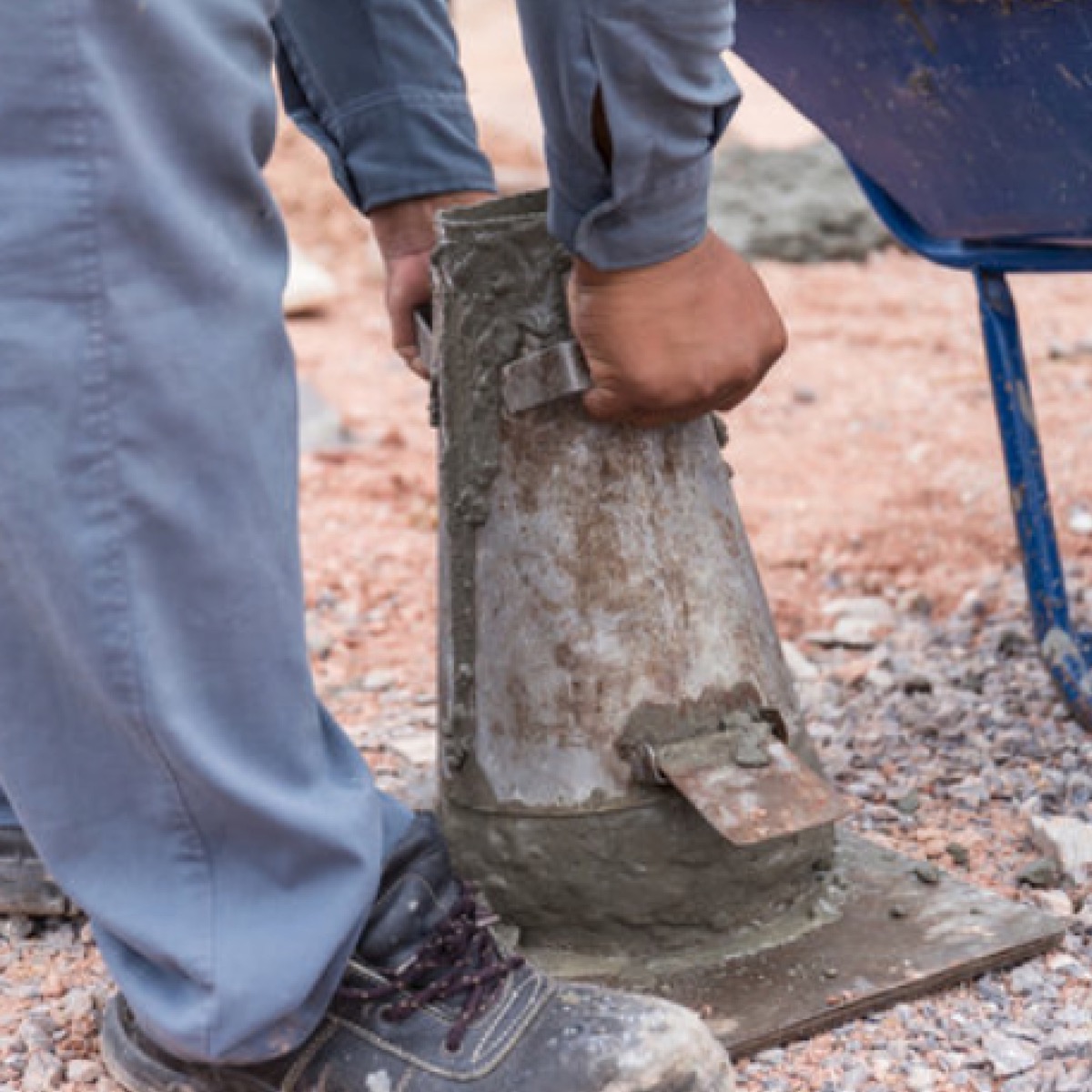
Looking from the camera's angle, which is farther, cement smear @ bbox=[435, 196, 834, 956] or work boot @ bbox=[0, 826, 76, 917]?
work boot @ bbox=[0, 826, 76, 917]

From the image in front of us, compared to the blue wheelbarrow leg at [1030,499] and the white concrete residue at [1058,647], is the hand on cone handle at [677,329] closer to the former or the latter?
the blue wheelbarrow leg at [1030,499]

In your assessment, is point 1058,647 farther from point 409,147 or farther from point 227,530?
point 227,530

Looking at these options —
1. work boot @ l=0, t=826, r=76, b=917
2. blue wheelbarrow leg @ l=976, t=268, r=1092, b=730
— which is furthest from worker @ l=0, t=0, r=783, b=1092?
blue wheelbarrow leg @ l=976, t=268, r=1092, b=730

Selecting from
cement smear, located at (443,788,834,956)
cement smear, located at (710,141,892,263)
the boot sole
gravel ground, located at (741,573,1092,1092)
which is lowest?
cement smear, located at (710,141,892,263)

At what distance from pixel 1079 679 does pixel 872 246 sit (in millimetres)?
4596

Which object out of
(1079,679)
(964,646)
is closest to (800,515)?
(964,646)

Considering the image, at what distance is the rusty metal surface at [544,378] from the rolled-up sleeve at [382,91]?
421mm

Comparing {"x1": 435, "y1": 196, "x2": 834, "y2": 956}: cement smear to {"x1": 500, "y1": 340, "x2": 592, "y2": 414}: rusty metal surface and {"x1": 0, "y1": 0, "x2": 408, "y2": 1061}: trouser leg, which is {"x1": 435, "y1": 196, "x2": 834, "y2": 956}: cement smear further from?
{"x1": 0, "y1": 0, "x2": 408, "y2": 1061}: trouser leg

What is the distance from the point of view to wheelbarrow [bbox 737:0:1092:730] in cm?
208

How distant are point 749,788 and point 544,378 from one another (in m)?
0.45

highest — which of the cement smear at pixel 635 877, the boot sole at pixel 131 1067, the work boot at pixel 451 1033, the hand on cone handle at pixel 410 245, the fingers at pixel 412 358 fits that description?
the hand on cone handle at pixel 410 245

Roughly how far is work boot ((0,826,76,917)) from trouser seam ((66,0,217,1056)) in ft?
2.49

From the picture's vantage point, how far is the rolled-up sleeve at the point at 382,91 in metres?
2.07

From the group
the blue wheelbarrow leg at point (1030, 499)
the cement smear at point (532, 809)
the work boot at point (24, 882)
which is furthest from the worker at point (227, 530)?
the blue wheelbarrow leg at point (1030, 499)
